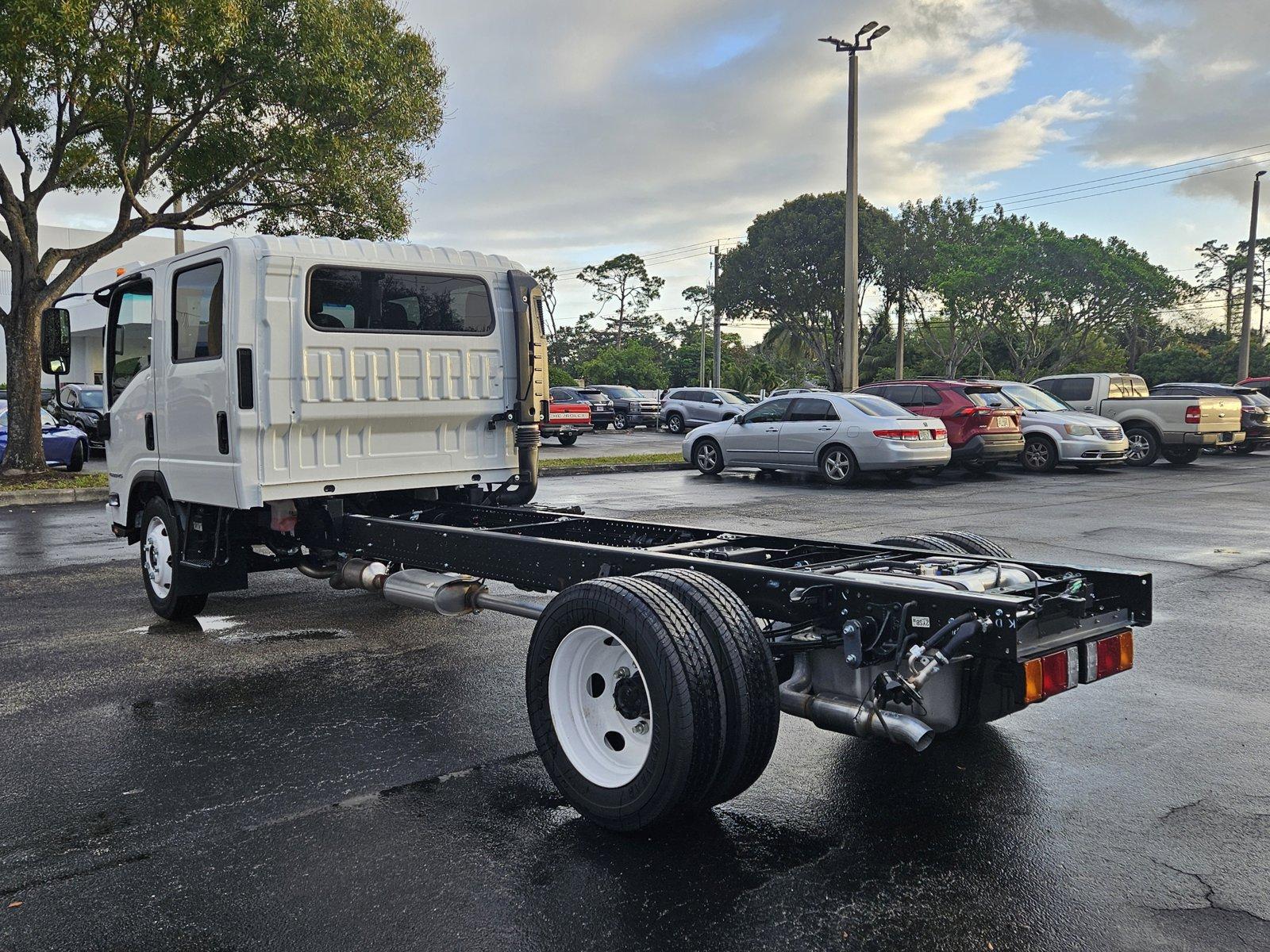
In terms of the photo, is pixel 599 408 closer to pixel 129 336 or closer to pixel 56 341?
pixel 56 341

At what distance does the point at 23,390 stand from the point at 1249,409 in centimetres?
2413

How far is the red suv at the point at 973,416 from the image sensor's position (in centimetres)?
1872

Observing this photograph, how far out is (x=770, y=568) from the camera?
4230mm

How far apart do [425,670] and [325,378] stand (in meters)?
1.90

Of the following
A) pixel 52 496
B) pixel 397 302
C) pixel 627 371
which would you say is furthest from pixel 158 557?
pixel 627 371

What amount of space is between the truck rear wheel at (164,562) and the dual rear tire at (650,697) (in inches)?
156

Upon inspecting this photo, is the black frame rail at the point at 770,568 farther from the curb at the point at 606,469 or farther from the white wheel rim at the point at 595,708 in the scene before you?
the curb at the point at 606,469

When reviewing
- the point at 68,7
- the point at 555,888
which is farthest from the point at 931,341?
the point at 555,888

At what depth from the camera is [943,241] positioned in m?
49.4

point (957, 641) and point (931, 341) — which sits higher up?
point (931, 341)

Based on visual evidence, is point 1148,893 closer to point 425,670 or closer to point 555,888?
point 555,888

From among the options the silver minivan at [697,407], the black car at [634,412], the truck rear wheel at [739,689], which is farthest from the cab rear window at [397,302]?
the black car at [634,412]

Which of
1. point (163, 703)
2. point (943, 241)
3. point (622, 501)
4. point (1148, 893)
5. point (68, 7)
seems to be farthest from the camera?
point (943, 241)

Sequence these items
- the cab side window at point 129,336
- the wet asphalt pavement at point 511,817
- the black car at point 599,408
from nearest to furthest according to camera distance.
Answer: the wet asphalt pavement at point 511,817
the cab side window at point 129,336
the black car at point 599,408
